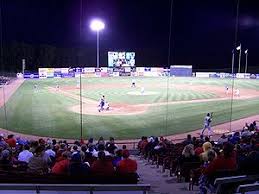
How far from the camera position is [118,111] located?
26.2m

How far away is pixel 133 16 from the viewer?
53344 millimetres

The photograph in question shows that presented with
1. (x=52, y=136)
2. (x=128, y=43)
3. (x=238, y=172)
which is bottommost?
(x=52, y=136)

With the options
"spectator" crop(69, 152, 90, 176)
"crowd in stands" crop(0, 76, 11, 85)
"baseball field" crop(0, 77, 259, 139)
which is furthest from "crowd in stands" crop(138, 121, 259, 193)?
"crowd in stands" crop(0, 76, 11, 85)

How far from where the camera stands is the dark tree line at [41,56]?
39.1 meters

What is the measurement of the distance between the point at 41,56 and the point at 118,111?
76.8ft

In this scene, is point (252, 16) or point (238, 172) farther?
point (252, 16)

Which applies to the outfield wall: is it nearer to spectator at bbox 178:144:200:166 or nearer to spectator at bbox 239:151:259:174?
spectator at bbox 178:144:200:166

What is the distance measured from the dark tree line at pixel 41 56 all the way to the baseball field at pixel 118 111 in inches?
117

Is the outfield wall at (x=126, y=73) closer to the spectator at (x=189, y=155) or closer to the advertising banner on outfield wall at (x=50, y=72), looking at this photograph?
the advertising banner on outfield wall at (x=50, y=72)

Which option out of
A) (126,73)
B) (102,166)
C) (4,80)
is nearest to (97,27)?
(4,80)

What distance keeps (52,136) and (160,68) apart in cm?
3962

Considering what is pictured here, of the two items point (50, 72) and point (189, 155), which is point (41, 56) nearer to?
point (50, 72)

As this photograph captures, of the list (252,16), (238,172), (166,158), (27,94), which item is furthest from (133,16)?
(238,172)

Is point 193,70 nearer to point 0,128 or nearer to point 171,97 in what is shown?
point 171,97
